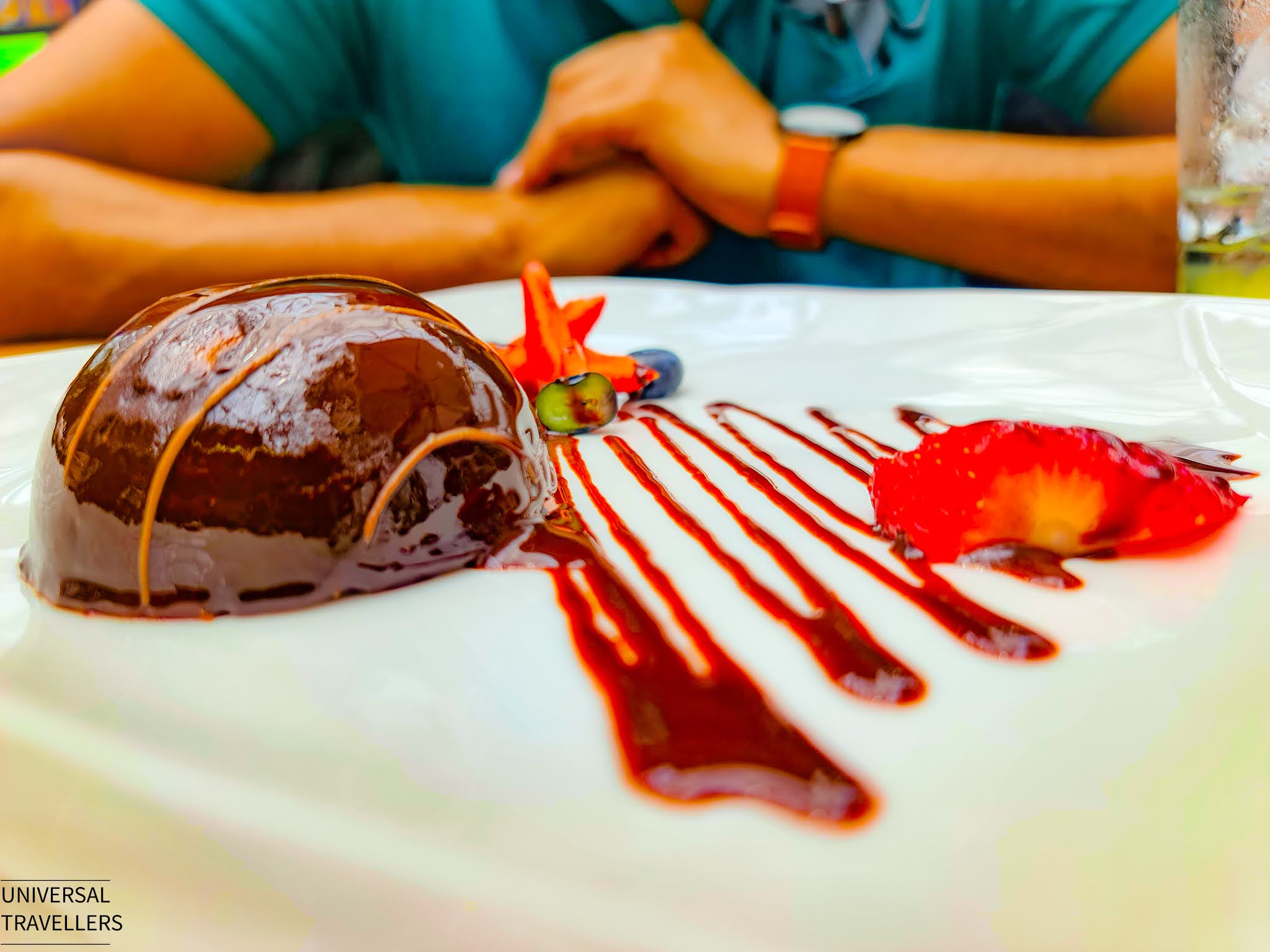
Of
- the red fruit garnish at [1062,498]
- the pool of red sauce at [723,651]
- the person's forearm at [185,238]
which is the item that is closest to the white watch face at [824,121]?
the person's forearm at [185,238]

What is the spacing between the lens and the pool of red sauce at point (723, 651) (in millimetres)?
447

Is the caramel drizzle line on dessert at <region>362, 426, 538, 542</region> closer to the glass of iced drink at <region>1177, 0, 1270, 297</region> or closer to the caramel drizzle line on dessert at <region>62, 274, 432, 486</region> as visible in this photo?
the caramel drizzle line on dessert at <region>62, 274, 432, 486</region>

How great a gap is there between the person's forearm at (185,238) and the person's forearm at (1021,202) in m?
0.66

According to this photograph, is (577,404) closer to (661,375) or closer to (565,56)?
(661,375)

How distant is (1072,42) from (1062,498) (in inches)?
55.0

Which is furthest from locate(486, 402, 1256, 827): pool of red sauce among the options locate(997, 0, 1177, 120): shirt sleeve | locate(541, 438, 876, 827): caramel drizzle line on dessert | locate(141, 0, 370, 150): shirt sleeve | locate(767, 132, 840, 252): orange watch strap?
locate(141, 0, 370, 150): shirt sleeve

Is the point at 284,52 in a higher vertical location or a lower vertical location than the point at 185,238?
higher

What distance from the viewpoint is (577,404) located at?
100 cm

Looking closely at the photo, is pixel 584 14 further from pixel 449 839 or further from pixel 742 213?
pixel 449 839

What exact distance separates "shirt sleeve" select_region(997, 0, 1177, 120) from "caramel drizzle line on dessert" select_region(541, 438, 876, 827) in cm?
152

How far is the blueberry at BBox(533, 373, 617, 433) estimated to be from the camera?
39.2 inches

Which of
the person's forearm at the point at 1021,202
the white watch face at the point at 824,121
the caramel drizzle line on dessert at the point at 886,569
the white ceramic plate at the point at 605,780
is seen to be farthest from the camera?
the white watch face at the point at 824,121

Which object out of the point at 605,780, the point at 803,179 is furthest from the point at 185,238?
the point at 605,780

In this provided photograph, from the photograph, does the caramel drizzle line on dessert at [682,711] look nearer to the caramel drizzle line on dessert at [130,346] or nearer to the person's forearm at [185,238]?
the caramel drizzle line on dessert at [130,346]
